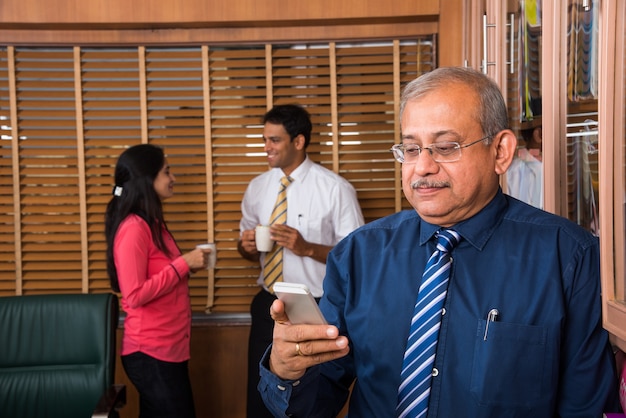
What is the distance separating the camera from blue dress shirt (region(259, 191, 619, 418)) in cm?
127

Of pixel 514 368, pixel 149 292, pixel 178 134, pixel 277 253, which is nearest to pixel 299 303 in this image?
pixel 514 368

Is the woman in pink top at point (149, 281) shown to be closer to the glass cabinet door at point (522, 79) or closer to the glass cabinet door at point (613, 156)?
the glass cabinet door at point (522, 79)

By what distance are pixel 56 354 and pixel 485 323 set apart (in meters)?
1.87

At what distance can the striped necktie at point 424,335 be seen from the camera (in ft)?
4.35

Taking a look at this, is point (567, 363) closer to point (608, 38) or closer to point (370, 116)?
point (608, 38)

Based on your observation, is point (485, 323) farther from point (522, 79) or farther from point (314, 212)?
point (314, 212)

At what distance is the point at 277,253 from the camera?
3.26 metres

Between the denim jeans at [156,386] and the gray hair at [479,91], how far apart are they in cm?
184

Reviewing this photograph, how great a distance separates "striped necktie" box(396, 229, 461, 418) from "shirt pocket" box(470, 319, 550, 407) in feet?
0.35

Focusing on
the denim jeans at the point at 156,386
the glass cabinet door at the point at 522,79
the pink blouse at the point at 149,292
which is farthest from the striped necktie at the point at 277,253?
the glass cabinet door at the point at 522,79

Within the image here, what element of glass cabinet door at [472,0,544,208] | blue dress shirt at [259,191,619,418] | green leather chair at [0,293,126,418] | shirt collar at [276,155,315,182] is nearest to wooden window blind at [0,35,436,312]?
shirt collar at [276,155,315,182]

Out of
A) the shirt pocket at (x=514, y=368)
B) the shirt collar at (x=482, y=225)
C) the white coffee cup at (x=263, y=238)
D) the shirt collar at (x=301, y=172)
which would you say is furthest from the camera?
the shirt collar at (x=301, y=172)

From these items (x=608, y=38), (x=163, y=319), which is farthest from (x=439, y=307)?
(x=163, y=319)

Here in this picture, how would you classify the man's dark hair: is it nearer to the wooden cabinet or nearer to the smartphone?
the wooden cabinet
